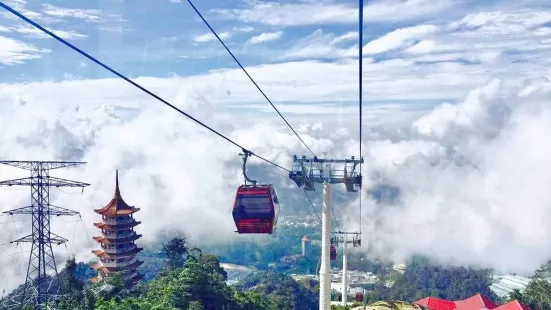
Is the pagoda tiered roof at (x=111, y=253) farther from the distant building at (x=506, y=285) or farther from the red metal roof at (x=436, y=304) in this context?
the distant building at (x=506, y=285)

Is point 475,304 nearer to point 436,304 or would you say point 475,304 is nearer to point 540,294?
point 436,304

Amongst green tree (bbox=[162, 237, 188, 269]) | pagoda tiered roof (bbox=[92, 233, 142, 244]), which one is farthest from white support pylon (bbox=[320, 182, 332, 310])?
pagoda tiered roof (bbox=[92, 233, 142, 244])

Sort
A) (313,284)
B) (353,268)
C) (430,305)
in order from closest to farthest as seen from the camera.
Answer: (430,305), (313,284), (353,268)

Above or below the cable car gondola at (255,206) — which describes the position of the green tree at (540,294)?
below

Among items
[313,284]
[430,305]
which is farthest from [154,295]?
[313,284]

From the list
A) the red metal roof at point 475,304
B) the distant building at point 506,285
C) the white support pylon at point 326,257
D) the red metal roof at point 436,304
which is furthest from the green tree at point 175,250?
the distant building at point 506,285

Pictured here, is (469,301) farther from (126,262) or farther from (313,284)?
(313,284)

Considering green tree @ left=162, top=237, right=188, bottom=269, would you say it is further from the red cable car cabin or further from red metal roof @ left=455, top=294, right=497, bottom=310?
the red cable car cabin
